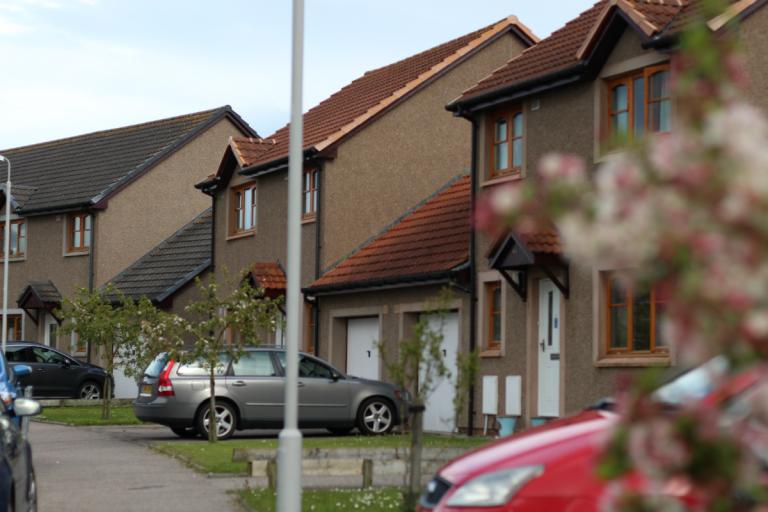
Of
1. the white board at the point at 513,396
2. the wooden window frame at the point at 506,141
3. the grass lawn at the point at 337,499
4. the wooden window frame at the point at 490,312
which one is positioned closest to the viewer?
the grass lawn at the point at 337,499

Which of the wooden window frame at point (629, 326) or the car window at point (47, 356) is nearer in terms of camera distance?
the wooden window frame at point (629, 326)

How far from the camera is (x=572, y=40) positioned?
24.0 meters

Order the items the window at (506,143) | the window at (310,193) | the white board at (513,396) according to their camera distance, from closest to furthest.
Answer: the white board at (513,396) → the window at (506,143) → the window at (310,193)

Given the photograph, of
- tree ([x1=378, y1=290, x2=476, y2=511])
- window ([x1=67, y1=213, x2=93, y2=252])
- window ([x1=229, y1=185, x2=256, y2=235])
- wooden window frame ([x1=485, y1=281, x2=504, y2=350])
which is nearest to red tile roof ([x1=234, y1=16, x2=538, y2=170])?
window ([x1=229, y1=185, x2=256, y2=235])

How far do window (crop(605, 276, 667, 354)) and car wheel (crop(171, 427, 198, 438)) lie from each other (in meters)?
7.63

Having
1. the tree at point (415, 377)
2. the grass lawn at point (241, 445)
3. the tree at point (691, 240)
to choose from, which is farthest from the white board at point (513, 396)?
the tree at point (691, 240)

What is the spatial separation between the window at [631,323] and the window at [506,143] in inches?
144

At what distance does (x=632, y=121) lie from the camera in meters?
20.5

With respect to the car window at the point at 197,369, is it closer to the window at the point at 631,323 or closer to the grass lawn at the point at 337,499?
the window at the point at 631,323

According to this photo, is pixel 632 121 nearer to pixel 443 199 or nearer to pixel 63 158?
pixel 443 199

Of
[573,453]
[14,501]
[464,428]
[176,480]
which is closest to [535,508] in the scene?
[573,453]

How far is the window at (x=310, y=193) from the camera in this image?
30.9m

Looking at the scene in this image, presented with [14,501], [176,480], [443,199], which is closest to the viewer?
[14,501]

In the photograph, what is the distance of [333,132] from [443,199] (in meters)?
2.89
